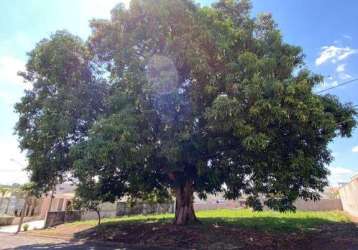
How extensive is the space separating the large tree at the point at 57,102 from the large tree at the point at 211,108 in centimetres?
101

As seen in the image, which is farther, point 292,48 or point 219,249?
point 292,48

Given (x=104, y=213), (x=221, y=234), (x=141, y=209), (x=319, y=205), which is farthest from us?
(x=141, y=209)

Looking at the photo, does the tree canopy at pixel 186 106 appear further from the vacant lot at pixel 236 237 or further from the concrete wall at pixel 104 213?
the concrete wall at pixel 104 213

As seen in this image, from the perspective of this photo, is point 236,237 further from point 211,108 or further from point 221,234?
point 211,108

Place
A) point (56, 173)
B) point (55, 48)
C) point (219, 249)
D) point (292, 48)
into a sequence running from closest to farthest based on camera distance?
point (219, 249) < point (292, 48) < point (55, 48) < point (56, 173)

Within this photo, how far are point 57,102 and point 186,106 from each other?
5.40 m

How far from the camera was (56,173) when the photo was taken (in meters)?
14.5

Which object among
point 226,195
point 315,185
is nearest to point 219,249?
point 226,195

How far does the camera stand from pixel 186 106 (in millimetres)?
11469

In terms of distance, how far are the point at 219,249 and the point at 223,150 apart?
3592mm

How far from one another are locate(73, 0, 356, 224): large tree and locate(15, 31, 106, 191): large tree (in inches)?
39.7

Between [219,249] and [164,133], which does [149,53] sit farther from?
[219,249]

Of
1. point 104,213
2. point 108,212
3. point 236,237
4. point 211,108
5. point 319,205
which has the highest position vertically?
point 211,108

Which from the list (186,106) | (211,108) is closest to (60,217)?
(186,106)
